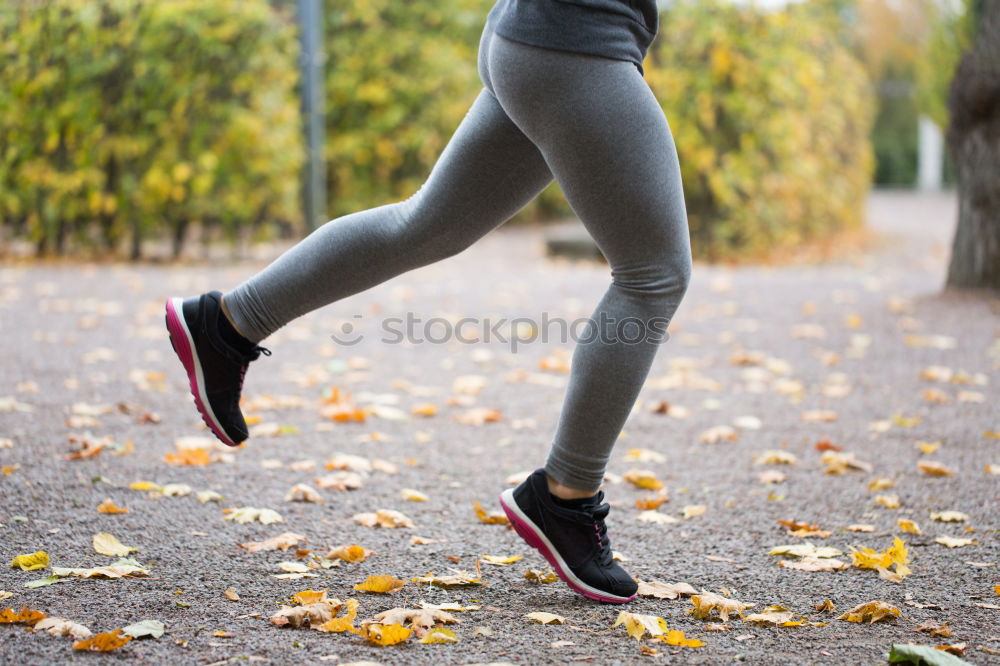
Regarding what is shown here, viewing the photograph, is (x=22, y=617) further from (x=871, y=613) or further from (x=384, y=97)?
(x=384, y=97)

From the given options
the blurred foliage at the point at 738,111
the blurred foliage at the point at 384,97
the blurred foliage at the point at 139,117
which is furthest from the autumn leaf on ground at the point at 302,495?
the blurred foliage at the point at 384,97

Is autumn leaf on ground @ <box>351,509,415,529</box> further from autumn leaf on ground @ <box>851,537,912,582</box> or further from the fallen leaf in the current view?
autumn leaf on ground @ <box>851,537,912,582</box>

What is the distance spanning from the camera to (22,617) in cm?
182

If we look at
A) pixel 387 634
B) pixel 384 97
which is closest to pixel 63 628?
pixel 387 634

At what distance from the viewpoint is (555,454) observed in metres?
2.01

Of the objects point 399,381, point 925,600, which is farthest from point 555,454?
point 399,381

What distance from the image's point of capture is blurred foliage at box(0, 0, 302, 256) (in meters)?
7.85

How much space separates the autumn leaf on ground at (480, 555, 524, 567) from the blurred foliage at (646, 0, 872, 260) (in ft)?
24.3

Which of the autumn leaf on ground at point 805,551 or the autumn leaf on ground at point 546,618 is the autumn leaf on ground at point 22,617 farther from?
the autumn leaf on ground at point 805,551

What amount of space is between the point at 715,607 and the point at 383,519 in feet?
2.97

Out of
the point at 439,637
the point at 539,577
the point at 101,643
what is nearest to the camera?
the point at 101,643

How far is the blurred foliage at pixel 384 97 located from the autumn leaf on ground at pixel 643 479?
904 centimetres

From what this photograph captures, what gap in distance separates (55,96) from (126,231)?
127cm

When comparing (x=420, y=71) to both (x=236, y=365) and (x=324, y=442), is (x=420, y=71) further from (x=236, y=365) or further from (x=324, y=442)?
(x=236, y=365)
